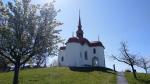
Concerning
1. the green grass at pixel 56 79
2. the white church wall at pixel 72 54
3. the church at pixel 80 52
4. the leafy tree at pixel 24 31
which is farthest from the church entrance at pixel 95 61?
the leafy tree at pixel 24 31

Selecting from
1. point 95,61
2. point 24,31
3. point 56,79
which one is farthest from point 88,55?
point 24,31

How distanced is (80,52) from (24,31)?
5644cm

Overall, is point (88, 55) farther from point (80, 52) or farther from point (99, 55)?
point (80, 52)

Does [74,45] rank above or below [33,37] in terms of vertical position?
above

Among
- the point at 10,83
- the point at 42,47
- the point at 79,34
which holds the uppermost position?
the point at 79,34

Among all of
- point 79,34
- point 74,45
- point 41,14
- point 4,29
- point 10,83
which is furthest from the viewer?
point 79,34

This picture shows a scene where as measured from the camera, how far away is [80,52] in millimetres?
88062

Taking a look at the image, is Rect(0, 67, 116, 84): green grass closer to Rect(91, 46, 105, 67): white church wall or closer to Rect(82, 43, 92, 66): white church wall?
Rect(82, 43, 92, 66): white church wall

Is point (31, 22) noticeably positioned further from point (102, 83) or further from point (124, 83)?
point (124, 83)

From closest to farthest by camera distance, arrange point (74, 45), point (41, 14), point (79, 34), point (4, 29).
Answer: point (4, 29)
point (41, 14)
point (74, 45)
point (79, 34)

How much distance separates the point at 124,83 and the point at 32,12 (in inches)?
835

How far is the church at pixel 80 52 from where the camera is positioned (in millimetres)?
85562

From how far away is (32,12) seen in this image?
33562 millimetres

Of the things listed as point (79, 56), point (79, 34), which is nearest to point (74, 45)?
point (79, 56)
